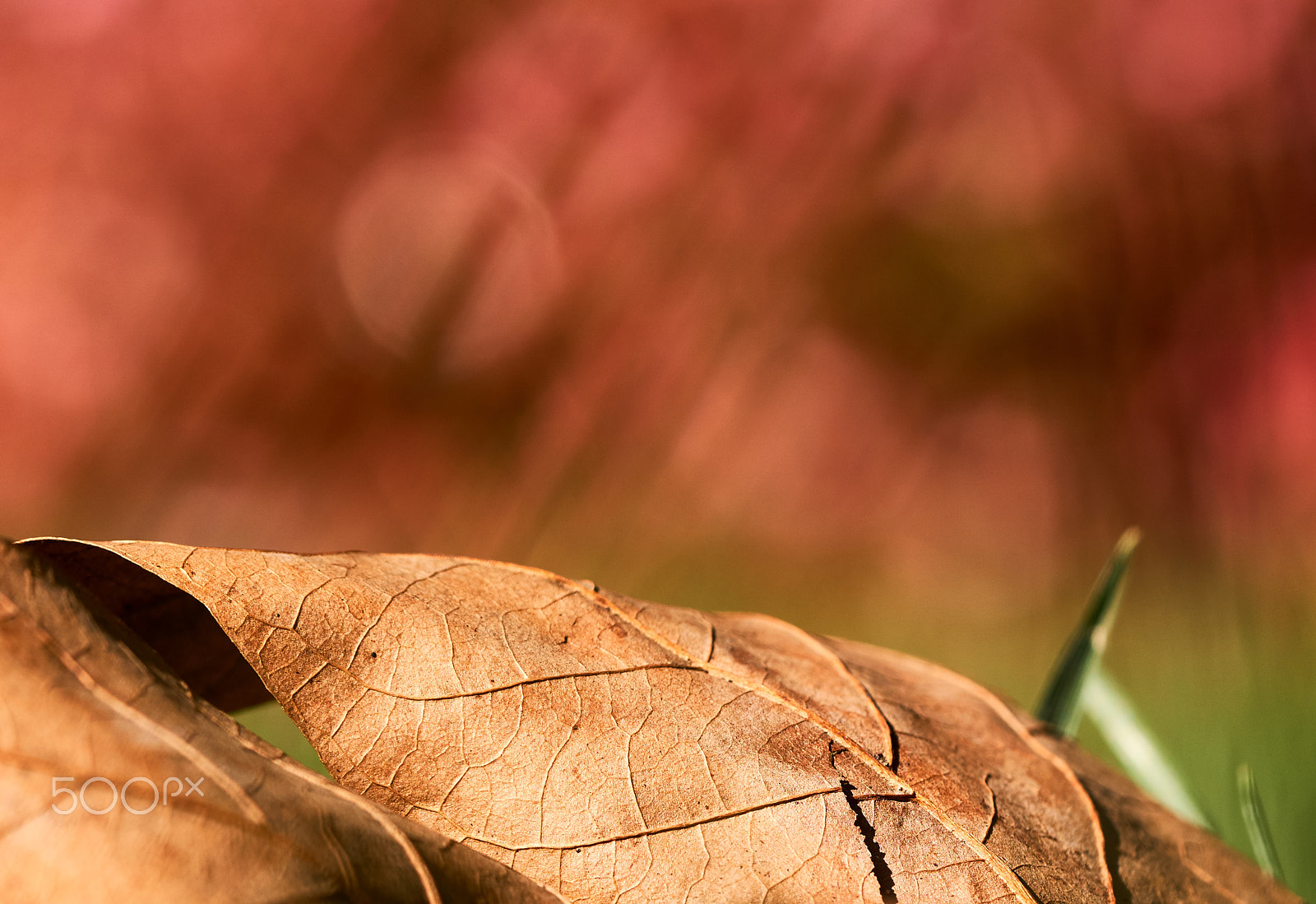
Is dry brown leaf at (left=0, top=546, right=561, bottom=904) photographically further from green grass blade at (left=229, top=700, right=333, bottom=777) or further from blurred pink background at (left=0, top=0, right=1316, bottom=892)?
blurred pink background at (left=0, top=0, right=1316, bottom=892)

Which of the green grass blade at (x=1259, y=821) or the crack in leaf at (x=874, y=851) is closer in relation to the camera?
the crack in leaf at (x=874, y=851)

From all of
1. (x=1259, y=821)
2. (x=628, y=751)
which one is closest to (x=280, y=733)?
(x=628, y=751)

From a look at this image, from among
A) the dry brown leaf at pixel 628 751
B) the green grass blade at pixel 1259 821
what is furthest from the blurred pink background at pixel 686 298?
the dry brown leaf at pixel 628 751

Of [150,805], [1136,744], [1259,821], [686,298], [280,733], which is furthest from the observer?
[686,298]

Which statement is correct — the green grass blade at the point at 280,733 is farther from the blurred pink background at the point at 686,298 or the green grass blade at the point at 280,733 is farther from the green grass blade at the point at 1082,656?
the green grass blade at the point at 1082,656

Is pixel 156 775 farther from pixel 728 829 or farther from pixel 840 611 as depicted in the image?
pixel 840 611

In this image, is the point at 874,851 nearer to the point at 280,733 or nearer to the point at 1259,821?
the point at 1259,821

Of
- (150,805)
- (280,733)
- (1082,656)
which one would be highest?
(1082,656)

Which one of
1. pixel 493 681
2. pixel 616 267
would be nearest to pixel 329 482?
pixel 616 267
